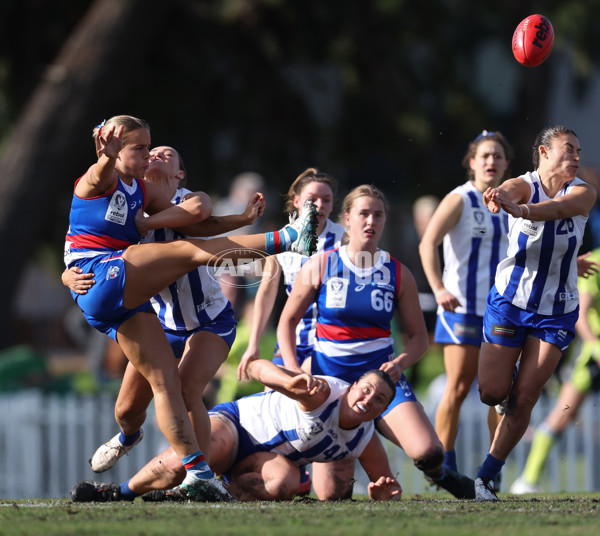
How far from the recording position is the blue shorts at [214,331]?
621 cm

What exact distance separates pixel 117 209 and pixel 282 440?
65.3 inches

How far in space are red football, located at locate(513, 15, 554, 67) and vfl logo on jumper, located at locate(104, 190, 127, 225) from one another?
2.77 metres

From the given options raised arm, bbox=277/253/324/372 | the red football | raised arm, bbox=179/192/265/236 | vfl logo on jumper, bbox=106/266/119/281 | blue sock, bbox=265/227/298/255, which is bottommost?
raised arm, bbox=277/253/324/372

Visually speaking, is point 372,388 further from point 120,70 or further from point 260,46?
point 260,46

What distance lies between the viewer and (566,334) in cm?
610

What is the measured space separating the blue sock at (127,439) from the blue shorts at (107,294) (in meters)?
0.88

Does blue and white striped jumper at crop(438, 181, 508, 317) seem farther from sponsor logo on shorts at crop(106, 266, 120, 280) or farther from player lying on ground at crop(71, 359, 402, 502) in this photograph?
sponsor logo on shorts at crop(106, 266, 120, 280)

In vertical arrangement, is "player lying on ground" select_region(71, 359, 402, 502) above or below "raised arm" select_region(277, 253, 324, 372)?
below

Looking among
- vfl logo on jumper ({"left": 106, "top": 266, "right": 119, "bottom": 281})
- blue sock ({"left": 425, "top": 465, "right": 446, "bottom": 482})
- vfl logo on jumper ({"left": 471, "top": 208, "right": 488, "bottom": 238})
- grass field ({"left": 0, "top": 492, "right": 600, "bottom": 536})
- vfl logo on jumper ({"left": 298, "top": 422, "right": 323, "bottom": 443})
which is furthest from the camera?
vfl logo on jumper ({"left": 471, "top": 208, "right": 488, "bottom": 238})

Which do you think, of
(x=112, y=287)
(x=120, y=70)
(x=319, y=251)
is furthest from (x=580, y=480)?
(x=120, y=70)

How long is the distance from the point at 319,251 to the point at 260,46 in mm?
10479

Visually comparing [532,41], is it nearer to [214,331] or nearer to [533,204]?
[533,204]

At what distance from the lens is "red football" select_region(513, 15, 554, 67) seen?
6.70m

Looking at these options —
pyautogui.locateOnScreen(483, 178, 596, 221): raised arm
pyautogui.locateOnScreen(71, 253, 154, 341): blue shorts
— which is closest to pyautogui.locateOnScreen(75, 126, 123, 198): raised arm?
pyautogui.locateOnScreen(71, 253, 154, 341): blue shorts
